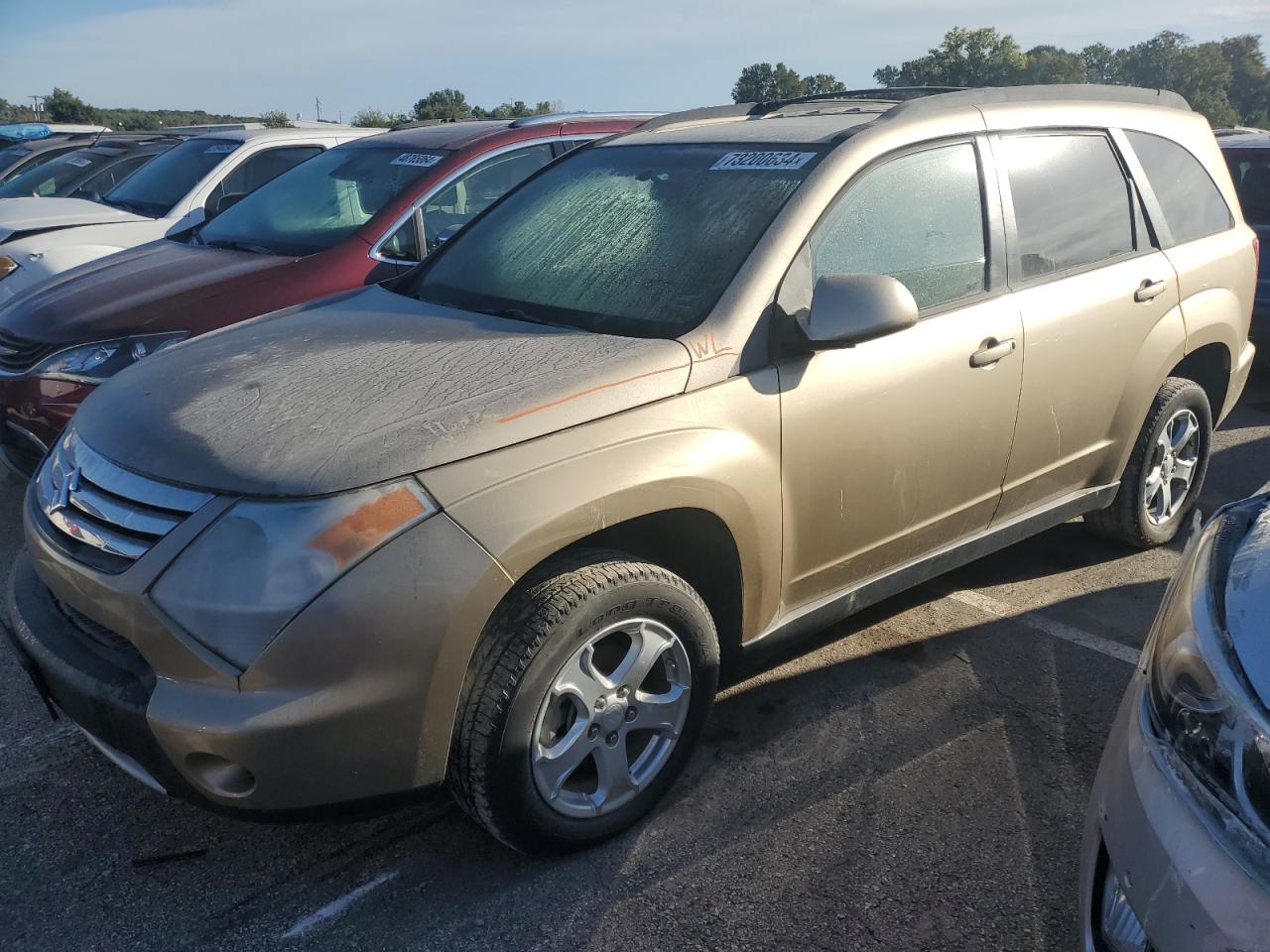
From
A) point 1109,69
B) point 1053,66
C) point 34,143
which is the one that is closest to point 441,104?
point 34,143

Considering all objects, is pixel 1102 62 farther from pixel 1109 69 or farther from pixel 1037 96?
pixel 1037 96

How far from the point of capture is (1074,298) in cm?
367

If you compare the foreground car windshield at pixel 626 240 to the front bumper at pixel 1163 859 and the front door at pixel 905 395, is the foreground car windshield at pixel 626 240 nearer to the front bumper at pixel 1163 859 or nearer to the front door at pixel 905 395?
the front door at pixel 905 395

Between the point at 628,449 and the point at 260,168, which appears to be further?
the point at 260,168

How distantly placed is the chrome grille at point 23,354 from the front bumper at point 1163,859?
14.3 ft

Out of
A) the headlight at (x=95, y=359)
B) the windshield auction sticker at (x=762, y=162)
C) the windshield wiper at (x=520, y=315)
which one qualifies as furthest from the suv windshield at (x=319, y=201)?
the windshield auction sticker at (x=762, y=162)

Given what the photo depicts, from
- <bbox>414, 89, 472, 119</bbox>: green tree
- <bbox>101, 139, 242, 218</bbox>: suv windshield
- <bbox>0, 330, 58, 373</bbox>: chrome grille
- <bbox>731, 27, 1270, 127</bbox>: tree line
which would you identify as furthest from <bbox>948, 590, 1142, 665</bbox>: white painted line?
<bbox>731, 27, 1270, 127</bbox>: tree line

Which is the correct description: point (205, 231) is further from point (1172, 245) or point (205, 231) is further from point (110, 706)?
point (1172, 245)

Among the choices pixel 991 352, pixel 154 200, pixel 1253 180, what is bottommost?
pixel 991 352

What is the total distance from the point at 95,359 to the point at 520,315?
233cm

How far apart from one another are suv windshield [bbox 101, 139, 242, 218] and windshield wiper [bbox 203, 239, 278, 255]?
7.01 feet

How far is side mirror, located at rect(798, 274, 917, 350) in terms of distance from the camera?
284 centimetres

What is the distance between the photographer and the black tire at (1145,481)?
4.20m

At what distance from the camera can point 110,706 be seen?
2.34 metres
